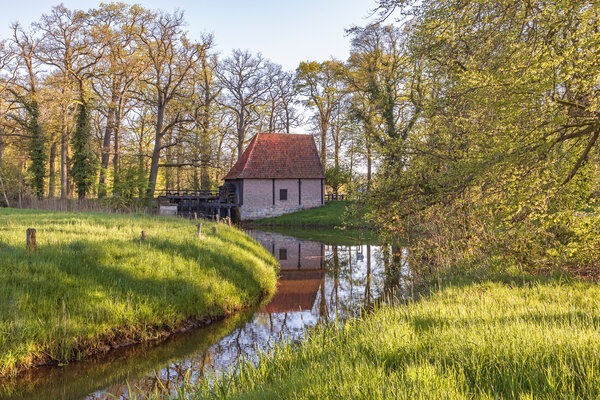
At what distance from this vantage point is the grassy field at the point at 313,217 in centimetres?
2692

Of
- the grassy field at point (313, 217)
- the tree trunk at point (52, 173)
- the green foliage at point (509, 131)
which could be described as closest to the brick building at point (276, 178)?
the grassy field at point (313, 217)

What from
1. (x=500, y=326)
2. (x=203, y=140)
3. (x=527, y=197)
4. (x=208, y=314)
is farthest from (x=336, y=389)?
(x=203, y=140)

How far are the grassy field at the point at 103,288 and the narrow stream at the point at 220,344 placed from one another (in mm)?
340

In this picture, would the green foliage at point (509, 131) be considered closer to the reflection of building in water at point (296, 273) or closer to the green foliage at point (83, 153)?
the reflection of building in water at point (296, 273)

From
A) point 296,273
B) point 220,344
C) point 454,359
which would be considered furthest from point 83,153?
point 454,359

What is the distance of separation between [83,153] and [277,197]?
13.6 metres

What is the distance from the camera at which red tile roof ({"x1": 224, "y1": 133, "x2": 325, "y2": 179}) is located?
2962 cm

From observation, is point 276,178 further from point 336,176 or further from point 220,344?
point 220,344

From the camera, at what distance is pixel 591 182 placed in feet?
20.2

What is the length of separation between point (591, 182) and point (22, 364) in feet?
29.4

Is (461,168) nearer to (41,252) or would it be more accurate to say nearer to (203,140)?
(41,252)

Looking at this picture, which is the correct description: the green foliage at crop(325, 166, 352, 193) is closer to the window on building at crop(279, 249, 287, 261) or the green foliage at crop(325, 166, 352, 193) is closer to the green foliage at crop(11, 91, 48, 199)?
the window on building at crop(279, 249, 287, 261)

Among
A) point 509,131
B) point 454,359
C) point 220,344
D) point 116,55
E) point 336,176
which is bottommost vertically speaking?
point 220,344

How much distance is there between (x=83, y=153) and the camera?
23.1 m
